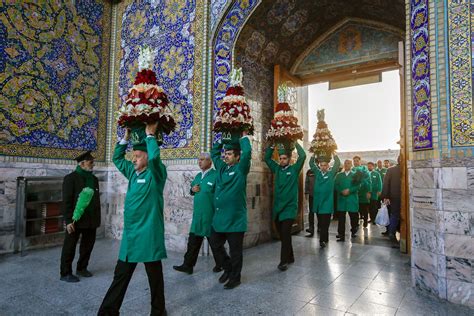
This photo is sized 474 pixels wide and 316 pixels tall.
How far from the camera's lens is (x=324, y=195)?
6.13m

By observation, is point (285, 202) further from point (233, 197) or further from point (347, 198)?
point (347, 198)

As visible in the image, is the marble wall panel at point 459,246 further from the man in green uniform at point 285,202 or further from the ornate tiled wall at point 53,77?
the ornate tiled wall at point 53,77

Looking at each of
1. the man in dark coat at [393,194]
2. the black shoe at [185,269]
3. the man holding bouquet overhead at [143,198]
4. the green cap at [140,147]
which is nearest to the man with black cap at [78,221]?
the black shoe at [185,269]

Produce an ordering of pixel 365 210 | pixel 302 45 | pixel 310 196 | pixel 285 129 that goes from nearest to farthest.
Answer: pixel 285 129 < pixel 302 45 < pixel 310 196 < pixel 365 210

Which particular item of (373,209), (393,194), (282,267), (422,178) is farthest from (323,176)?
(373,209)

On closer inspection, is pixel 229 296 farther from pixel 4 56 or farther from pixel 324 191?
pixel 4 56

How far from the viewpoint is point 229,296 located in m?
3.38

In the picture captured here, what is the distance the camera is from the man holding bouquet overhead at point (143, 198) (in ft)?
8.64

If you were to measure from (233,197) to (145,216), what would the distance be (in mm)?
1306

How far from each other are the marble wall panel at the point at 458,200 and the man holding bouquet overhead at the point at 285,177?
6.00 ft

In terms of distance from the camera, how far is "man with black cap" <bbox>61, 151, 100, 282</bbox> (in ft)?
12.8

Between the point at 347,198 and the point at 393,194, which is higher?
the point at 393,194

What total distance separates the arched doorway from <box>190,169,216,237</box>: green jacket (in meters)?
1.82

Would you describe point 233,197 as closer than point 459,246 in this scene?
No
